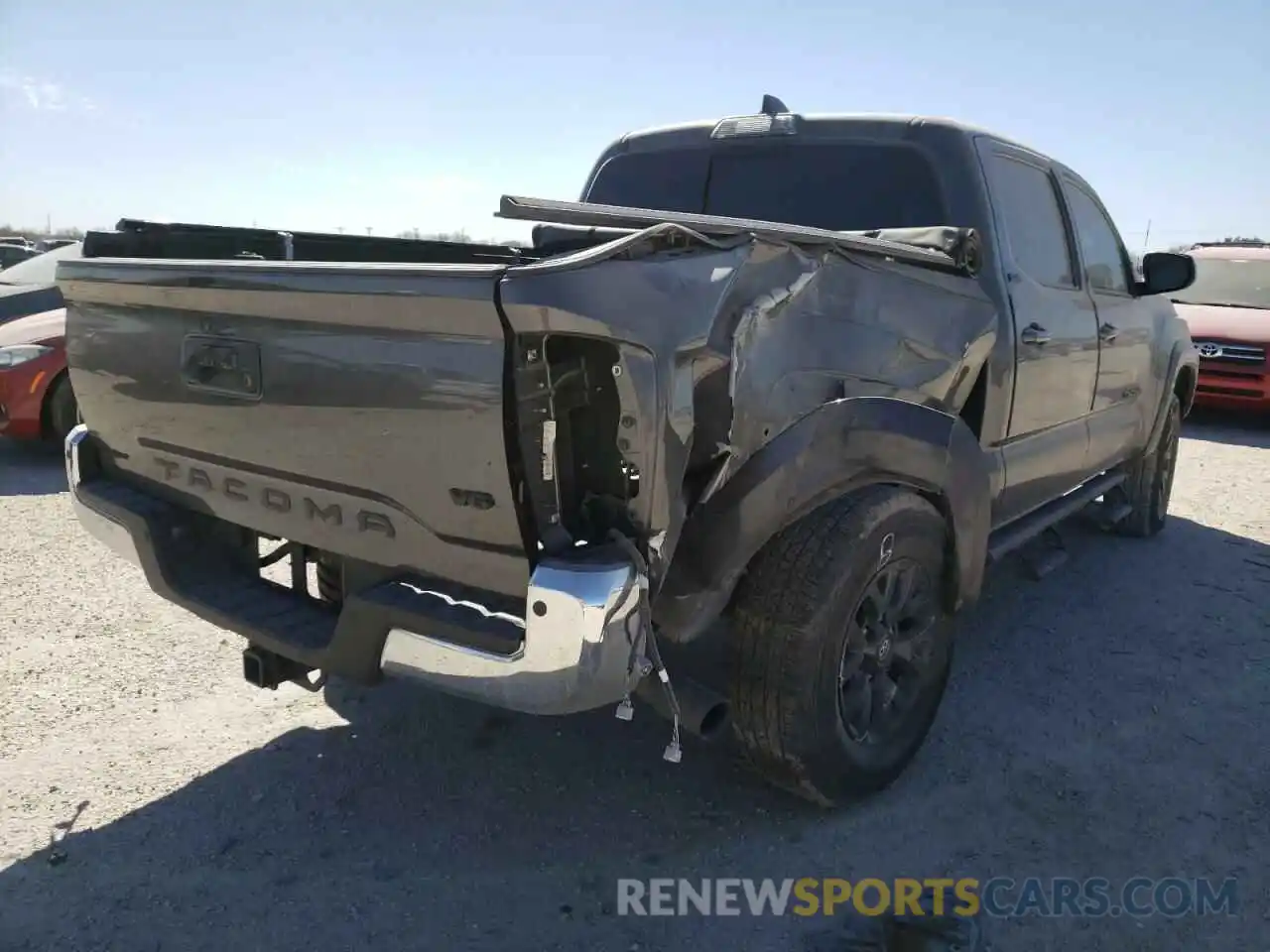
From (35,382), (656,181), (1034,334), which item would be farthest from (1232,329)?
(35,382)

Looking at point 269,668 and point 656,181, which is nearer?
point 269,668

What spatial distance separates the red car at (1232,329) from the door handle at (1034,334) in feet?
20.2

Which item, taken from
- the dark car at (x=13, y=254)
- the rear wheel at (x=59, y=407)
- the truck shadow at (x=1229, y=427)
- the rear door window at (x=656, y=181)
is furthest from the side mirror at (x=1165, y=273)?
the dark car at (x=13, y=254)

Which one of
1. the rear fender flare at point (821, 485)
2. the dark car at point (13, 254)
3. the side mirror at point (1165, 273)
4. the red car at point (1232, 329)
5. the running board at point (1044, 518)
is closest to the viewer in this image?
the rear fender flare at point (821, 485)

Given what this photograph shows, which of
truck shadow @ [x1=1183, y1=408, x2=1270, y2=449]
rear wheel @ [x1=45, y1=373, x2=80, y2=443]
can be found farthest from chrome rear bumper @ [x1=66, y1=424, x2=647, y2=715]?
truck shadow @ [x1=1183, y1=408, x2=1270, y2=449]

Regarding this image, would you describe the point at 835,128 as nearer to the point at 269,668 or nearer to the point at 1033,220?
the point at 1033,220

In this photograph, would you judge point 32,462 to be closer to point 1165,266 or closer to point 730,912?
point 730,912

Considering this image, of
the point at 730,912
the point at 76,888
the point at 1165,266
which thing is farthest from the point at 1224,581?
the point at 76,888

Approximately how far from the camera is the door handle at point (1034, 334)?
143 inches

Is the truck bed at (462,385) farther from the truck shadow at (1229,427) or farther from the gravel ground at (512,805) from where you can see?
the truck shadow at (1229,427)

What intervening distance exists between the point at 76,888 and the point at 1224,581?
17.0ft

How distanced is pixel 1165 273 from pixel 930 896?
12.0 feet

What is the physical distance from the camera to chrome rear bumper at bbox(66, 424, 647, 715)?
198cm

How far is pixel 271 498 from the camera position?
2.50 meters
